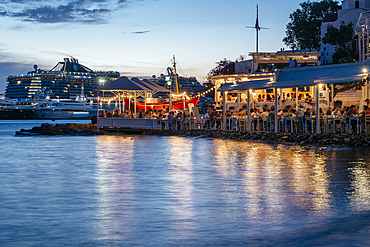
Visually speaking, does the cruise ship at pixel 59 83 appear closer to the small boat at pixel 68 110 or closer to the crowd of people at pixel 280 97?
the small boat at pixel 68 110

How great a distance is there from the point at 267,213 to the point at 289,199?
3.75ft

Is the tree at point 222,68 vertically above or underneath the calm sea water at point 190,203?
above

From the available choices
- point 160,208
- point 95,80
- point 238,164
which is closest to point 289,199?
point 160,208

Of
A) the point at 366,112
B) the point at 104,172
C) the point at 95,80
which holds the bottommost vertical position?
the point at 104,172

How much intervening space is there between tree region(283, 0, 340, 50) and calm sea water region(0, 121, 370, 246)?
49.3 m

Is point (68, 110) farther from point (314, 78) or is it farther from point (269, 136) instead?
point (314, 78)

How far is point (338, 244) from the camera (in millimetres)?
5172

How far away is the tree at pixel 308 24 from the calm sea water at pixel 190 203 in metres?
49.3

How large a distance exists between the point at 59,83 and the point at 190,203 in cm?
14328

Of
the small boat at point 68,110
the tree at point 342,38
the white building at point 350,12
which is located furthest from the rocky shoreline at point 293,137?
the small boat at point 68,110

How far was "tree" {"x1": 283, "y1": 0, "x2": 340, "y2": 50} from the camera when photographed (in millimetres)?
60750

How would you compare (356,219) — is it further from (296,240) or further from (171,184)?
(171,184)

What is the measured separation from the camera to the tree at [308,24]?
199 ft

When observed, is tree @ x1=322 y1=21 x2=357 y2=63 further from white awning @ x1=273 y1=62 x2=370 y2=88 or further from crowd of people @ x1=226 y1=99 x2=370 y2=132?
white awning @ x1=273 y1=62 x2=370 y2=88
